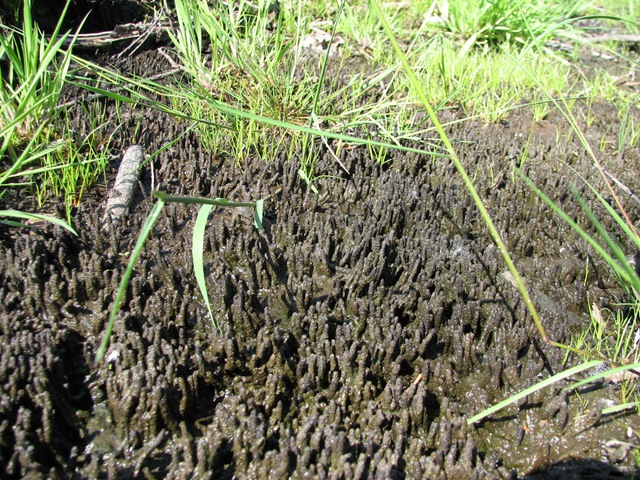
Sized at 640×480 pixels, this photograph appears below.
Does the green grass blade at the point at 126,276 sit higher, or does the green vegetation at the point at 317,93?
the green vegetation at the point at 317,93

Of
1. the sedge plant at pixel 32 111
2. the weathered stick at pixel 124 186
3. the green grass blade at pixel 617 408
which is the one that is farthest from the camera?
the weathered stick at pixel 124 186

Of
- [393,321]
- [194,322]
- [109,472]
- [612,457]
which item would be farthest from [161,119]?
[612,457]

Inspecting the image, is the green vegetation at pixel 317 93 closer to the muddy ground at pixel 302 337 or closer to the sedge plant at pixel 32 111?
the sedge plant at pixel 32 111

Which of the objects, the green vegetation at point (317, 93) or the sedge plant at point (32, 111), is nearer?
the green vegetation at point (317, 93)

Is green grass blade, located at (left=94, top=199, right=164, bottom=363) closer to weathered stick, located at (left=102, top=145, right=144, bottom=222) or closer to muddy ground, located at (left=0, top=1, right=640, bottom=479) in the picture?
muddy ground, located at (left=0, top=1, right=640, bottom=479)

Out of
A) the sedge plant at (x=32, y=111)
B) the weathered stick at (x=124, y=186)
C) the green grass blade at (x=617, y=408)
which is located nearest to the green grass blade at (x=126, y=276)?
the weathered stick at (x=124, y=186)

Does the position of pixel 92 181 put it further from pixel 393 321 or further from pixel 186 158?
pixel 393 321

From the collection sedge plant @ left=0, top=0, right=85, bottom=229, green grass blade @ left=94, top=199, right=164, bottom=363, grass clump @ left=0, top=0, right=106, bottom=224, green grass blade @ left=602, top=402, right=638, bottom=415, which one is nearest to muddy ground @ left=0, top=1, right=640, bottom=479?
green grass blade @ left=602, top=402, right=638, bottom=415

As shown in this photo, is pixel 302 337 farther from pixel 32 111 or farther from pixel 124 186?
pixel 32 111

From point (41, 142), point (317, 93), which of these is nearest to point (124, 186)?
point (41, 142)
